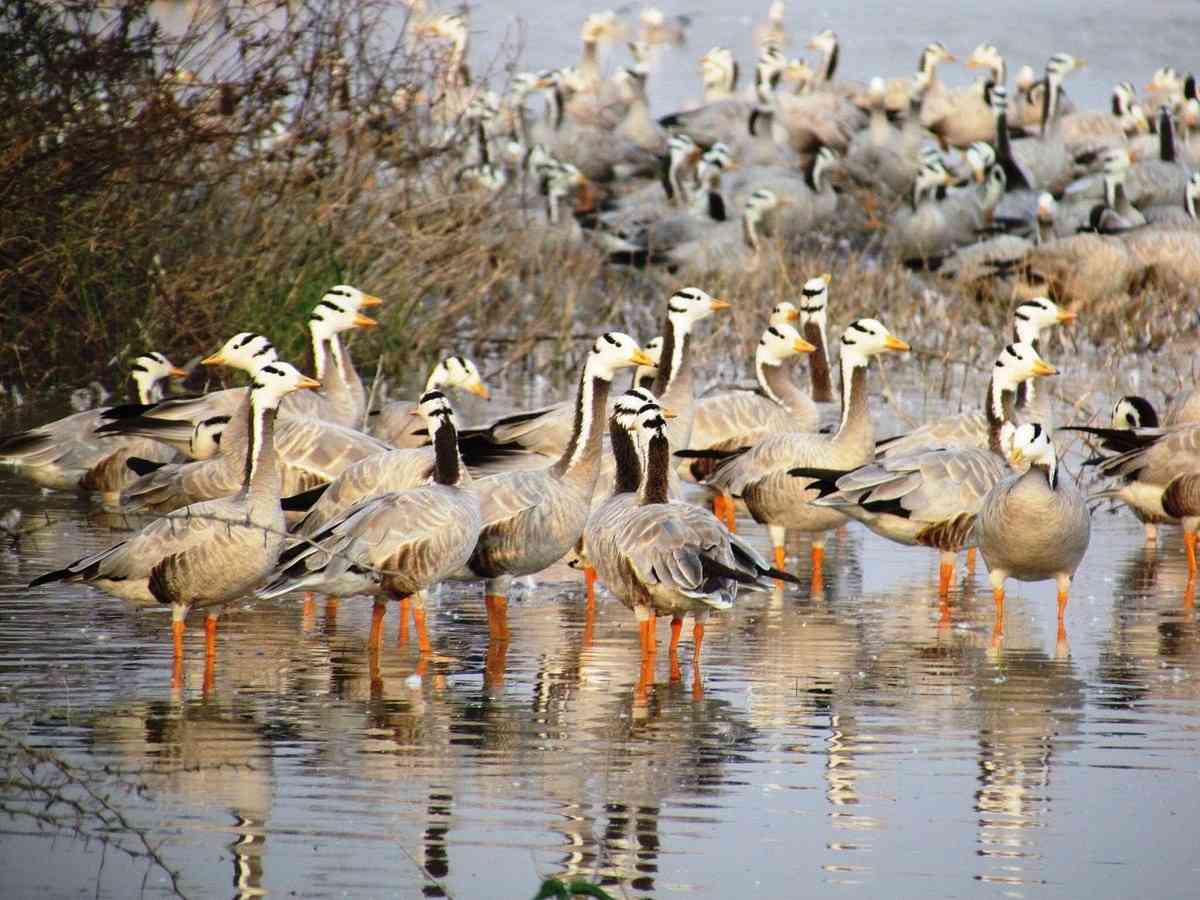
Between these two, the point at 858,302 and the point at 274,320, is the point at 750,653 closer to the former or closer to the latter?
the point at 274,320

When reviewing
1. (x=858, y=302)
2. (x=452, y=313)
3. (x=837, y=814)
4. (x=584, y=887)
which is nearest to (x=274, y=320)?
(x=452, y=313)

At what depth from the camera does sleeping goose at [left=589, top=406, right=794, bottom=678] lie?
8.72m

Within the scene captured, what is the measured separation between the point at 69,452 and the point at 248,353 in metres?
2.44

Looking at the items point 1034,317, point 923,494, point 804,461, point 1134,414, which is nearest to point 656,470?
point 923,494

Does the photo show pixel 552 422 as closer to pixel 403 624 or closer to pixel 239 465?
pixel 239 465

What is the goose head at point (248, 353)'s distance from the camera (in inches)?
415

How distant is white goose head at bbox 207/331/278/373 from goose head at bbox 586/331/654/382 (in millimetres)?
1671

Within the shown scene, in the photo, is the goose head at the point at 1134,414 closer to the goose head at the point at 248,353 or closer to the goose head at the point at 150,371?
the goose head at the point at 248,353

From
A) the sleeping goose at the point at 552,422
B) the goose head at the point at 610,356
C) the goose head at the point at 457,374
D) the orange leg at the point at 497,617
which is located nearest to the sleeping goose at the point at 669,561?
the orange leg at the point at 497,617

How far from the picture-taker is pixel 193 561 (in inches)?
340

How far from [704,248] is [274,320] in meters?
8.46

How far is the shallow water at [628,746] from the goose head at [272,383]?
43.3 inches

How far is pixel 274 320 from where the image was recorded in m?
15.9

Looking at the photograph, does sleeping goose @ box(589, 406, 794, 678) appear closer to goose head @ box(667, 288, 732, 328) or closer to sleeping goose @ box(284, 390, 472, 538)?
sleeping goose @ box(284, 390, 472, 538)
